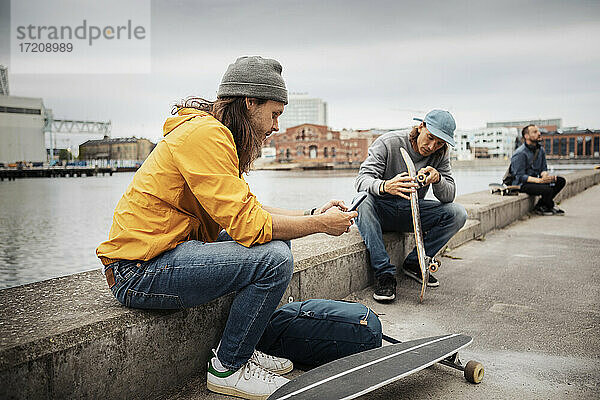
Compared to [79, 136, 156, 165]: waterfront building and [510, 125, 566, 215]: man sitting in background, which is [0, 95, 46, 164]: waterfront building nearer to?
[79, 136, 156, 165]: waterfront building

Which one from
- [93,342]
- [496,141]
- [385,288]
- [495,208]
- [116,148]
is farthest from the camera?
[496,141]

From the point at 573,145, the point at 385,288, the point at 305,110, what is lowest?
the point at 385,288

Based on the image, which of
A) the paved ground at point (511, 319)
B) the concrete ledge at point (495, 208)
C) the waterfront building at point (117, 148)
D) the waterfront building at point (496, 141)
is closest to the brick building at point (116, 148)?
the waterfront building at point (117, 148)

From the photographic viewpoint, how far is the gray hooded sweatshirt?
435 centimetres

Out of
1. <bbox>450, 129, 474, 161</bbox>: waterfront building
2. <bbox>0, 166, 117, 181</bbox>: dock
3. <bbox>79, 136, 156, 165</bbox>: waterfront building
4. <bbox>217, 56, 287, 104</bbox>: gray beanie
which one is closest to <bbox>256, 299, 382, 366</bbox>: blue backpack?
<bbox>217, 56, 287, 104</bbox>: gray beanie

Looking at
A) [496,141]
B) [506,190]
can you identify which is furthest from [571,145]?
[506,190]

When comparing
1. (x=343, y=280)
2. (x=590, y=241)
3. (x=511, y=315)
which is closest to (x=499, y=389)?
(x=511, y=315)

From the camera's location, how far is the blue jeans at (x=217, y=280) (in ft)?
7.20

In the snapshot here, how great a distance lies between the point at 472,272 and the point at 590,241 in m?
2.65

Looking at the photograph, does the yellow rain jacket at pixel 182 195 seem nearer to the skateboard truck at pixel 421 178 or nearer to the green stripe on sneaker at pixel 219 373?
the green stripe on sneaker at pixel 219 373

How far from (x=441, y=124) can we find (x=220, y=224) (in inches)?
92.9

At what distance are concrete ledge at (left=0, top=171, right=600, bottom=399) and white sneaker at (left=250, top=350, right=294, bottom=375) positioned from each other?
25 cm

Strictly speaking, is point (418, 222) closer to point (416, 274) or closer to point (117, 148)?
point (416, 274)

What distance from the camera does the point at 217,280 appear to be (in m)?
2.22
